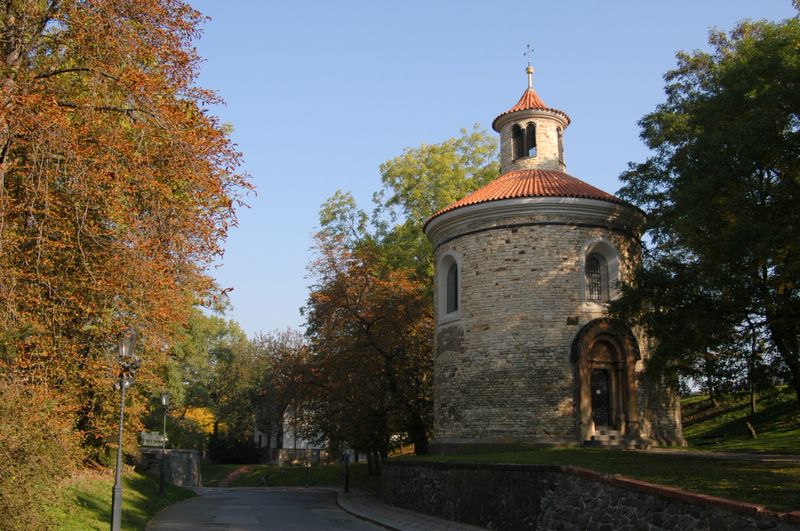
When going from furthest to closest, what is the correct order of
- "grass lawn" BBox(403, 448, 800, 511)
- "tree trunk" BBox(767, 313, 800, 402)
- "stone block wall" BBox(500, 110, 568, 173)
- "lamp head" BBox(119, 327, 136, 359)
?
1. "stone block wall" BBox(500, 110, 568, 173)
2. "tree trunk" BBox(767, 313, 800, 402)
3. "lamp head" BBox(119, 327, 136, 359)
4. "grass lawn" BBox(403, 448, 800, 511)

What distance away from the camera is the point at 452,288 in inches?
925

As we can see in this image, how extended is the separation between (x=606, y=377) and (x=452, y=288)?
5.55 m

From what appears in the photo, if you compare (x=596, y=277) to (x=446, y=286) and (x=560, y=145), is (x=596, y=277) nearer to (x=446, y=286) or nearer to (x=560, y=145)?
(x=446, y=286)

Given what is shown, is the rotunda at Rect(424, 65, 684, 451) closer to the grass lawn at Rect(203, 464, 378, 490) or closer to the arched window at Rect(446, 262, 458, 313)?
the arched window at Rect(446, 262, 458, 313)

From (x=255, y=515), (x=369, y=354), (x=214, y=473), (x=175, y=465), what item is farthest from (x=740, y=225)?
(x=214, y=473)

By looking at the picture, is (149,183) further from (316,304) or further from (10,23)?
(316,304)

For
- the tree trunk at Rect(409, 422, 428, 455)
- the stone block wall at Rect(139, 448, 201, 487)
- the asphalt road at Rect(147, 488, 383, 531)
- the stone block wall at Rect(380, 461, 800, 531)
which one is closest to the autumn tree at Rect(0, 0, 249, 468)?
the asphalt road at Rect(147, 488, 383, 531)

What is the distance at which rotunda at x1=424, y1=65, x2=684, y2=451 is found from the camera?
2039 cm

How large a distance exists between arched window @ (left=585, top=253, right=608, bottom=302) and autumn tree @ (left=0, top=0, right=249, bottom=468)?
40.9 feet

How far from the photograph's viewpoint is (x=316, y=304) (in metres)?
28.9

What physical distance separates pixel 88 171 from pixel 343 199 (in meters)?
28.2

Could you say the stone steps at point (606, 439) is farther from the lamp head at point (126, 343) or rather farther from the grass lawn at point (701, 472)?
the lamp head at point (126, 343)

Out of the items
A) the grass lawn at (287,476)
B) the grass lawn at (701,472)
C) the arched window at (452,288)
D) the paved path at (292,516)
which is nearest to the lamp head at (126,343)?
the paved path at (292,516)

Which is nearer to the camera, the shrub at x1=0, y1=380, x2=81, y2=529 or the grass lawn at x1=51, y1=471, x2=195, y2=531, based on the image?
the shrub at x1=0, y1=380, x2=81, y2=529
